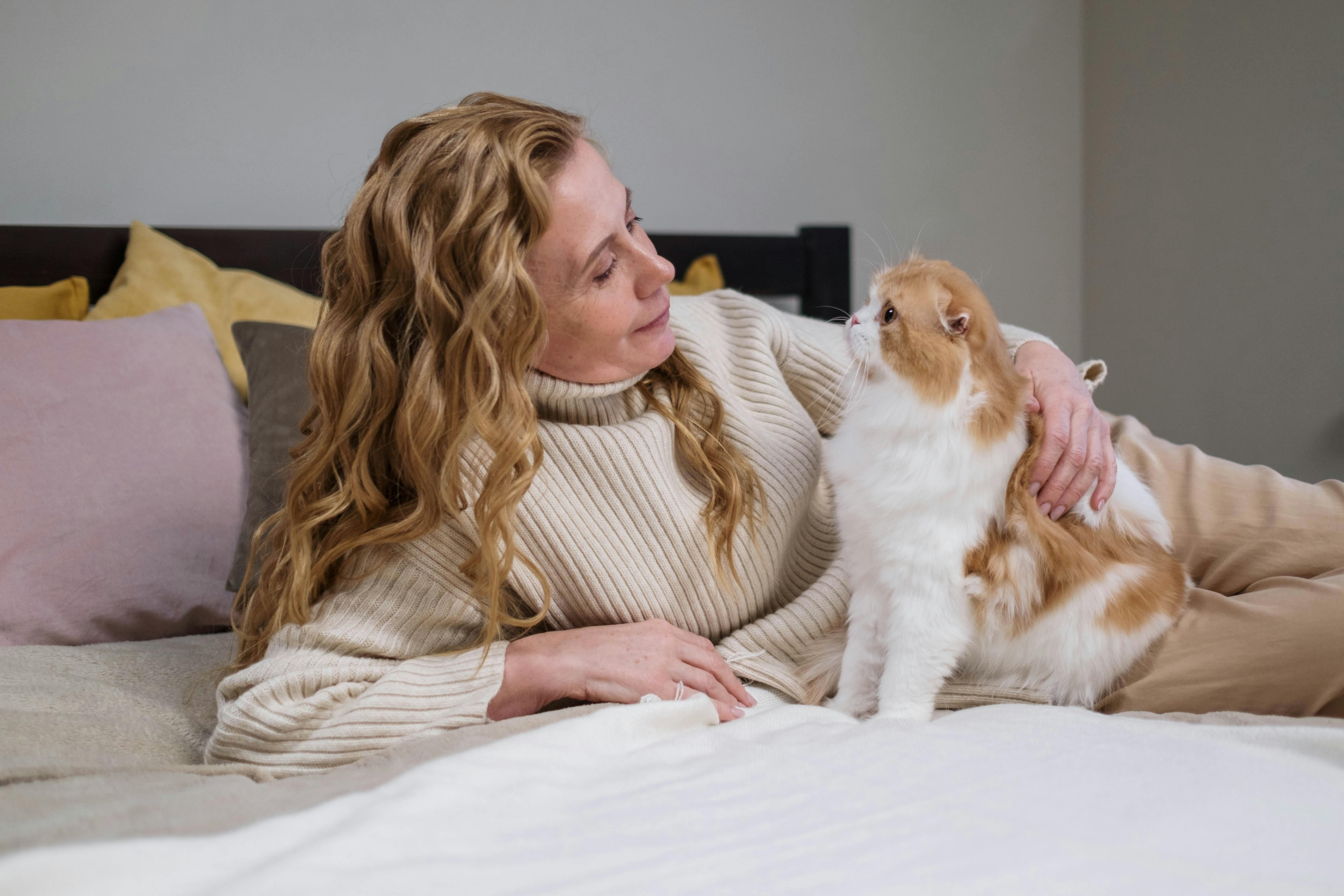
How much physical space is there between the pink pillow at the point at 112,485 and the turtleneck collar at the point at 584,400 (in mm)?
624

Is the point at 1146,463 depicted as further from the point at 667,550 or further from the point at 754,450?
the point at 667,550

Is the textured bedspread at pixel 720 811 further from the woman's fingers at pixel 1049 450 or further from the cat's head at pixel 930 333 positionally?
the cat's head at pixel 930 333

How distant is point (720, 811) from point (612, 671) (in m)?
0.32

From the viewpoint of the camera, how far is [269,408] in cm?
154

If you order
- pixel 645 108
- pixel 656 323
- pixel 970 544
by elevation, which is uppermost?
pixel 645 108

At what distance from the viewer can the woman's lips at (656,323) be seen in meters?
1.19

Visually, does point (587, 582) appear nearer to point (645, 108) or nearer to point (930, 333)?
point (930, 333)

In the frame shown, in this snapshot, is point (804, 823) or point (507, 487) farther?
point (507, 487)

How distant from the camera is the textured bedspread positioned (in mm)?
631

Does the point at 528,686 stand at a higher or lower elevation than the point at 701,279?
lower

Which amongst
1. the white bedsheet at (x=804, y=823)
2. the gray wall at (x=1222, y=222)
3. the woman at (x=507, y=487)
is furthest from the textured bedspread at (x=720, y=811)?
the gray wall at (x=1222, y=222)

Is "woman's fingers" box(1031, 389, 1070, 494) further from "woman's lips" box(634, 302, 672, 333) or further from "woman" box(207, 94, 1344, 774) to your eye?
"woman's lips" box(634, 302, 672, 333)

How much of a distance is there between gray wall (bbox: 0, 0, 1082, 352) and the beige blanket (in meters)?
1.11

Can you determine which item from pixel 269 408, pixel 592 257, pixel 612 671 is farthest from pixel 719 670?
pixel 269 408
